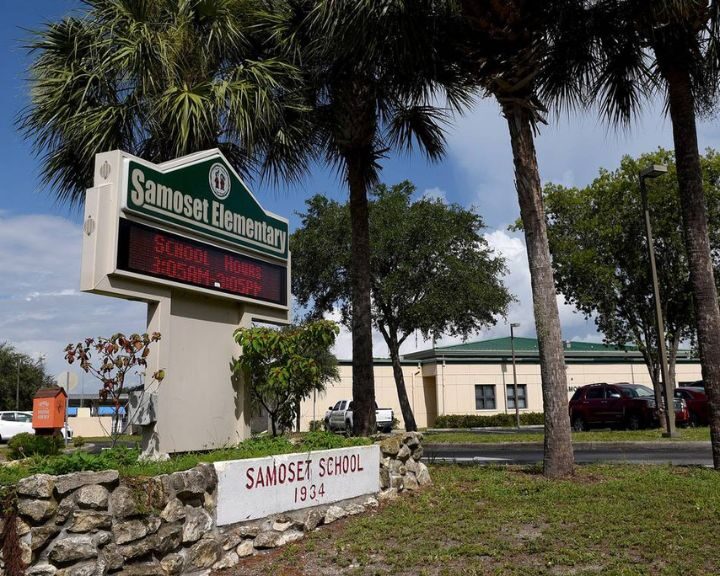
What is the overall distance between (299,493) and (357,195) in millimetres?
6239

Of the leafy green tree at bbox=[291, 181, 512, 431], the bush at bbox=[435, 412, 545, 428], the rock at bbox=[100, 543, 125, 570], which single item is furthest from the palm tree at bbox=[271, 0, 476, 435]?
the bush at bbox=[435, 412, 545, 428]

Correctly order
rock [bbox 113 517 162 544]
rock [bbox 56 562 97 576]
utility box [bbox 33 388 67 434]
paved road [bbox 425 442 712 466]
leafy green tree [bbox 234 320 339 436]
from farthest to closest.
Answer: utility box [bbox 33 388 67 434] < paved road [bbox 425 442 712 466] < leafy green tree [bbox 234 320 339 436] < rock [bbox 113 517 162 544] < rock [bbox 56 562 97 576]

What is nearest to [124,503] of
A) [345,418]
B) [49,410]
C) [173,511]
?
[173,511]

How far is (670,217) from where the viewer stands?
22.4m

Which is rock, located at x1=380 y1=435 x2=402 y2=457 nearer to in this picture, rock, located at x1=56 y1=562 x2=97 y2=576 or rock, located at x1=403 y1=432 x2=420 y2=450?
rock, located at x1=403 y1=432 x2=420 y2=450

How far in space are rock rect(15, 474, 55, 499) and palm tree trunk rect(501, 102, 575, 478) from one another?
6.56m

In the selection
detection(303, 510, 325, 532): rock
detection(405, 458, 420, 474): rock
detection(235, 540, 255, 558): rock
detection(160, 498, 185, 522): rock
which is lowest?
detection(235, 540, 255, 558): rock

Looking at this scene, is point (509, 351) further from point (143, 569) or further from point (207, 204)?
point (143, 569)

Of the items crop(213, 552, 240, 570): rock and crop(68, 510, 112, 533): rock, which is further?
crop(213, 552, 240, 570): rock

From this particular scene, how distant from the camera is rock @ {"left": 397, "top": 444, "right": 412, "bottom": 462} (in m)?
9.04

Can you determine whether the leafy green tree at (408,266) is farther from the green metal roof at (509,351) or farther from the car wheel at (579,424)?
the green metal roof at (509,351)

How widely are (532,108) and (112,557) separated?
320 inches

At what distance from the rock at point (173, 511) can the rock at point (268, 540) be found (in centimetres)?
103

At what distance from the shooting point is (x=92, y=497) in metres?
5.07
